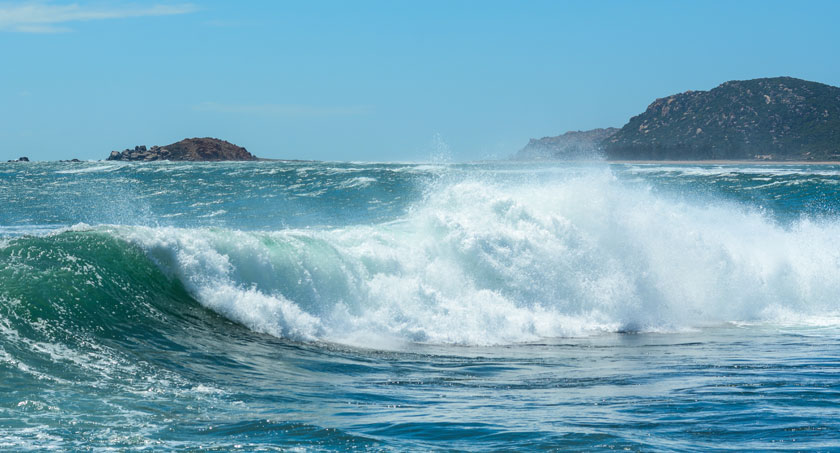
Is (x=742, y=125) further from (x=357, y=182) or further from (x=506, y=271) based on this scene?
(x=506, y=271)

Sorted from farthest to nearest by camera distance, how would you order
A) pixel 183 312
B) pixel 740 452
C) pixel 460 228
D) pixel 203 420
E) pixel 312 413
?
pixel 460 228 → pixel 183 312 → pixel 312 413 → pixel 203 420 → pixel 740 452

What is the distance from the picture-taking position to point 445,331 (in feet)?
38.3

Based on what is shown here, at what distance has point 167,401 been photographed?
7000 millimetres

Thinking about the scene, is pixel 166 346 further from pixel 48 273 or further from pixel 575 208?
pixel 575 208

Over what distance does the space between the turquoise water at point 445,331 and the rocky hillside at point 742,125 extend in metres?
108

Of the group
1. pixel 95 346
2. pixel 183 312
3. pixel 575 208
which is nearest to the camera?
pixel 95 346

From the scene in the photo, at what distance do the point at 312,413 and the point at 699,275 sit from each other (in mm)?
10482

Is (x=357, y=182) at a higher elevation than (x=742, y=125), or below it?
below

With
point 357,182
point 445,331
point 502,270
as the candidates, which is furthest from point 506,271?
point 357,182

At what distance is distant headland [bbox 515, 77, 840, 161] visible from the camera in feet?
406

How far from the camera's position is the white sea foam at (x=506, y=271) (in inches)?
450

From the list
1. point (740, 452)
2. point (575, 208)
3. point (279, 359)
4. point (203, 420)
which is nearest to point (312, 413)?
point (203, 420)

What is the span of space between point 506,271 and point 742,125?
13443 centimetres

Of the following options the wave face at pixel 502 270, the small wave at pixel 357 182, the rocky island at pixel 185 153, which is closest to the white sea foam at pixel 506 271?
the wave face at pixel 502 270
